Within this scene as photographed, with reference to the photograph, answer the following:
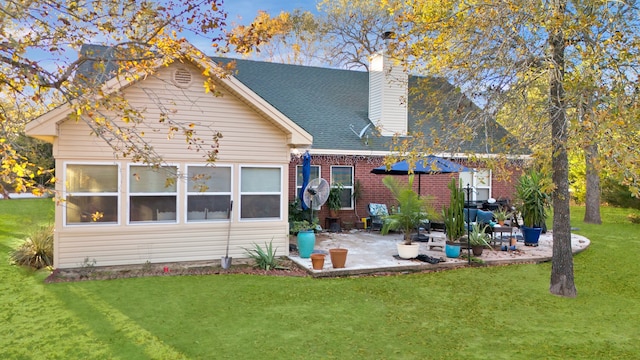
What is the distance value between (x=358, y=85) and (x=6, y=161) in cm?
1622

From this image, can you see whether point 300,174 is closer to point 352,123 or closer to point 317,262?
point 352,123

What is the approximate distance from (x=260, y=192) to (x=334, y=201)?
4630mm

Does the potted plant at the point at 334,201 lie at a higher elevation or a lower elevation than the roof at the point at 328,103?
lower

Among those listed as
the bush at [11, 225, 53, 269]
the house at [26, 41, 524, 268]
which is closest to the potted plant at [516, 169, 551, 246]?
the house at [26, 41, 524, 268]

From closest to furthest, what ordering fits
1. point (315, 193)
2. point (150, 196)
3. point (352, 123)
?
point (150, 196) < point (315, 193) < point (352, 123)

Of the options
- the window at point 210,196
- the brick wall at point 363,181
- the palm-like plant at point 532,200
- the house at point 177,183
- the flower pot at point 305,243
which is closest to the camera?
the house at point 177,183

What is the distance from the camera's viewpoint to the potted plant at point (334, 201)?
47.9 ft

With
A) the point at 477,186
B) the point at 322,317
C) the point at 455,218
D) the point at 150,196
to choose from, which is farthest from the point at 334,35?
the point at 322,317

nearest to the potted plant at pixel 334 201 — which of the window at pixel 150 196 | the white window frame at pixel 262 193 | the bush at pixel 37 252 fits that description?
the white window frame at pixel 262 193

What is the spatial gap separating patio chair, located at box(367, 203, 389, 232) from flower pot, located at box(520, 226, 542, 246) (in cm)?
413

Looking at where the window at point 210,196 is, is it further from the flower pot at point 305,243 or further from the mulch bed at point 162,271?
the flower pot at point 305,243

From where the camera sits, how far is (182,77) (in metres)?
9.67

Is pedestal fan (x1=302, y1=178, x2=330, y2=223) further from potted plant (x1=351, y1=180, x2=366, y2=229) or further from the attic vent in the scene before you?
the attic vent

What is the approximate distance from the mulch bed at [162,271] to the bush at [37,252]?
3.44ft
